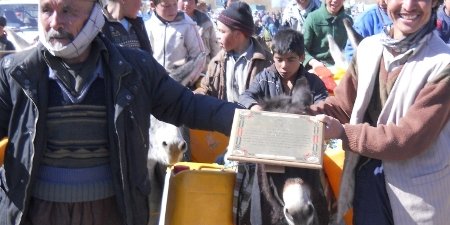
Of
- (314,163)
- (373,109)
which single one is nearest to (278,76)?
(373,109)

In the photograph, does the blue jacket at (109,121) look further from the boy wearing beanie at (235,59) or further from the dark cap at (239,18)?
the dark cap at (239,18)

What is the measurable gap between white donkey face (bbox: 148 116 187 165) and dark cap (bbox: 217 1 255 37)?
3.74 feet

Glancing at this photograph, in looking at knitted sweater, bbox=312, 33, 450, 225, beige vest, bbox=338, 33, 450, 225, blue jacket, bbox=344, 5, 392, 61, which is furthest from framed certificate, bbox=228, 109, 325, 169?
blue jacket, bbox=344, 5, 392, 61

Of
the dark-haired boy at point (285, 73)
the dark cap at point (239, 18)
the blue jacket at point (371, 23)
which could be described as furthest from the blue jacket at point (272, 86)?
the blue jacket at point (371, 23)

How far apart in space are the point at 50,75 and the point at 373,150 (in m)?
1.35

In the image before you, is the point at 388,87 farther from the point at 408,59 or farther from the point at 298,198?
the point at 298,198

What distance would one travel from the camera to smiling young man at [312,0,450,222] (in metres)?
2.56

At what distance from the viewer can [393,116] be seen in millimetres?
2656

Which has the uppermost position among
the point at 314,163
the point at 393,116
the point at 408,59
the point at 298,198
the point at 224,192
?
the point at 408,59

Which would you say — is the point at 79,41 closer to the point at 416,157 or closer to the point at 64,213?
the point at 64,213

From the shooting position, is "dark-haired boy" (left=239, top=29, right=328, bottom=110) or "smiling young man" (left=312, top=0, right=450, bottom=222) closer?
"smiling young man" (left=312, top=0, right=450, bottom=222)

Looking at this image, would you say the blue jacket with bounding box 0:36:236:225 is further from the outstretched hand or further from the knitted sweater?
the knitted sweater

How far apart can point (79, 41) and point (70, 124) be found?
0.33 meters

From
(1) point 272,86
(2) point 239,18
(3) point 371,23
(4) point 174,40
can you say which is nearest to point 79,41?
(1) point 272,86
